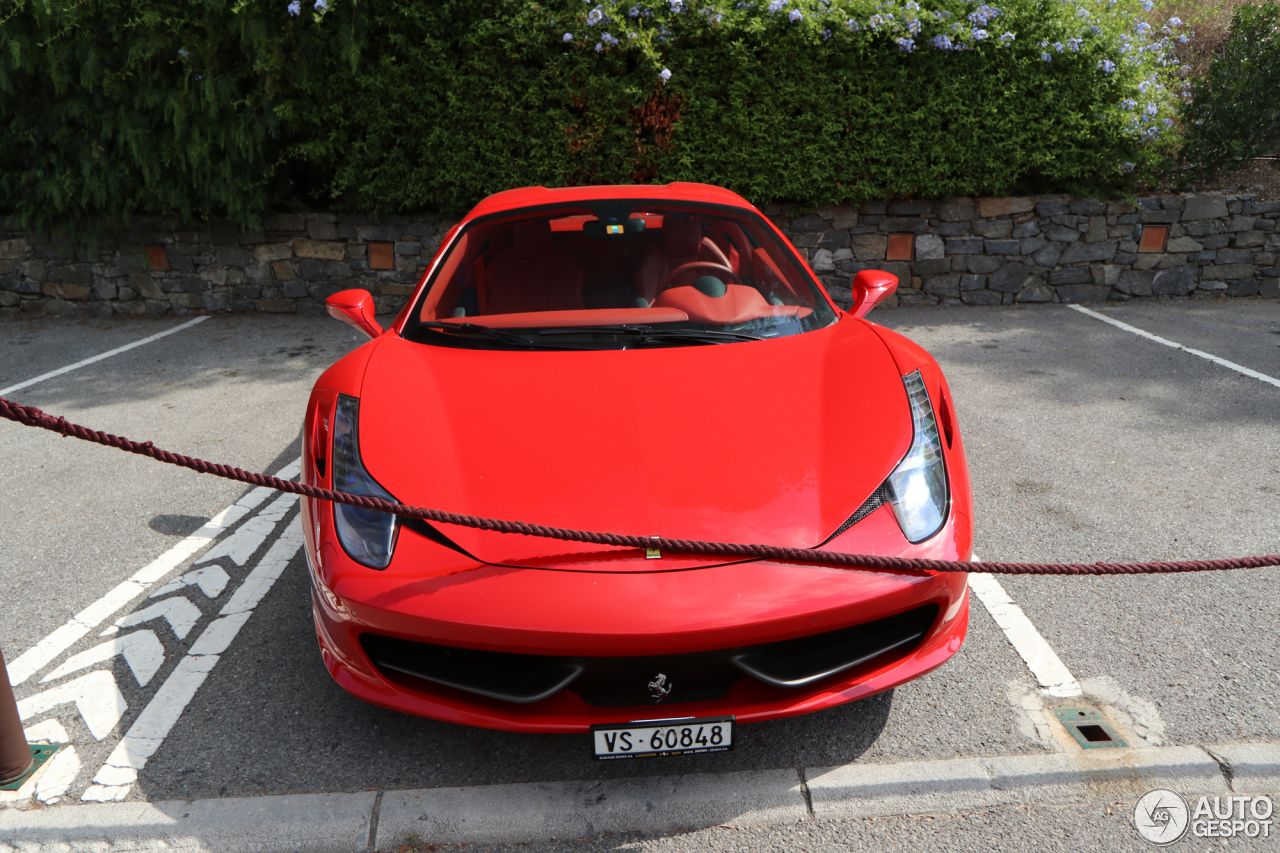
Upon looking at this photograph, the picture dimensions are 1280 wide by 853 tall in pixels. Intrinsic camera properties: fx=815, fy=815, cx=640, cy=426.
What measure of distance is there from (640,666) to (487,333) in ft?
4.78

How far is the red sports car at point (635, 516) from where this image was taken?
180 centimetres

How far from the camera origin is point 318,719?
2.28 metres

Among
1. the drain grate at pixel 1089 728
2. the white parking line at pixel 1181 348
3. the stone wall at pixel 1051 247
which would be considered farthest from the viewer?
the stone wall at pixel 1051 247

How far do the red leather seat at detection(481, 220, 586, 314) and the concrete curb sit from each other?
173 centimetres

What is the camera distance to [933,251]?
27.1 ft

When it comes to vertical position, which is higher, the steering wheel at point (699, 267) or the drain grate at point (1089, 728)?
the steering wheel at point (699, 267)

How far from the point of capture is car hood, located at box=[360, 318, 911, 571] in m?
1.96

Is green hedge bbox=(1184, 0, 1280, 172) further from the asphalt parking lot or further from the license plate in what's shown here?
the license plate

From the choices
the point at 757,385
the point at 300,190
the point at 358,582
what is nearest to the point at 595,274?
the point at 757,385

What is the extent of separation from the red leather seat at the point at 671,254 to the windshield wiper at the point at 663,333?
369 millimetres

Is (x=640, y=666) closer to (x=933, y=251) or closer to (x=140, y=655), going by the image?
(x=140, y=655)

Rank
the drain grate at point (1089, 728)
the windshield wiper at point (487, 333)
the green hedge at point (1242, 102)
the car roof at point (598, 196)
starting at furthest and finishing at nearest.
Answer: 1. the green hedge at point (1242, 102)
2. the car roof at point (598, 196)
3. the windshield wiper at point (487, 333)
4. the drain grate at point (1089, 728)

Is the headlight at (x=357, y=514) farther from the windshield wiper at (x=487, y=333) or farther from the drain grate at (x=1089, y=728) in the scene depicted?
the drain grate at (x=1089, y=728)

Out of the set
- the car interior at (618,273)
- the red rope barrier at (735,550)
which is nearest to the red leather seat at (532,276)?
the car interior at (618,273)
